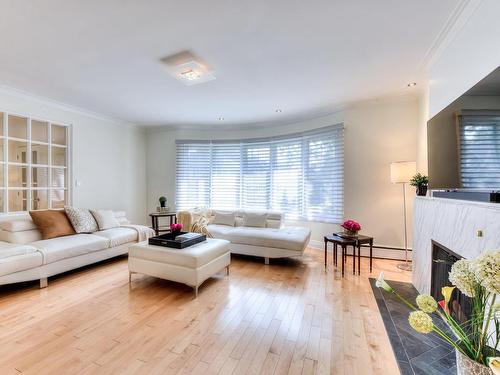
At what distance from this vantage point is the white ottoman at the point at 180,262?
2582 millimetres

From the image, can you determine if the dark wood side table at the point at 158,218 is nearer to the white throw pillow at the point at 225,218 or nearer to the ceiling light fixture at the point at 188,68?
the white throw pillow at the point at 225,218

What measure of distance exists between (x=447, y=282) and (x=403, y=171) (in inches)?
72.3

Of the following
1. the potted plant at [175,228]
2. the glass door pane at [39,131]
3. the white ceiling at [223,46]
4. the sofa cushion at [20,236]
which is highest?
the white ceiling at [223,46]

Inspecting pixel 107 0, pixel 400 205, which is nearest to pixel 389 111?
pixel 400 205

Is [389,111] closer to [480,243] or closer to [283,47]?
[283,47]

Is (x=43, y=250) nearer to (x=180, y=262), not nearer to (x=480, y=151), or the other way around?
(x=180, y=262)

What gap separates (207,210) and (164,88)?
2.40m

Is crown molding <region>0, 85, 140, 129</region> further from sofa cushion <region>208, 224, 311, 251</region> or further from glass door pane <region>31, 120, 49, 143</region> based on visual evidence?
sofa cushion <region>208, 224, 311, 251</region>

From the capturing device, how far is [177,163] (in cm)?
558

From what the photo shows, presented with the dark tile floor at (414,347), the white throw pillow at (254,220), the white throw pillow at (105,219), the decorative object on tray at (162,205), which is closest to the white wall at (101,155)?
the white throw pillow at (105,219)

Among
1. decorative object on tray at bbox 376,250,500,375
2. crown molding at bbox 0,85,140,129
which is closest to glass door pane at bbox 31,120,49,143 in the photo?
crown molding at bbox 0,85,140,129

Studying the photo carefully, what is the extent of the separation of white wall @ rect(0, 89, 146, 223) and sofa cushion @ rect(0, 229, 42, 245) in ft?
3.79

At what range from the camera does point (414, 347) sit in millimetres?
1781

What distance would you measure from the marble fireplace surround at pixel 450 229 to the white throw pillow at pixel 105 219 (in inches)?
177
